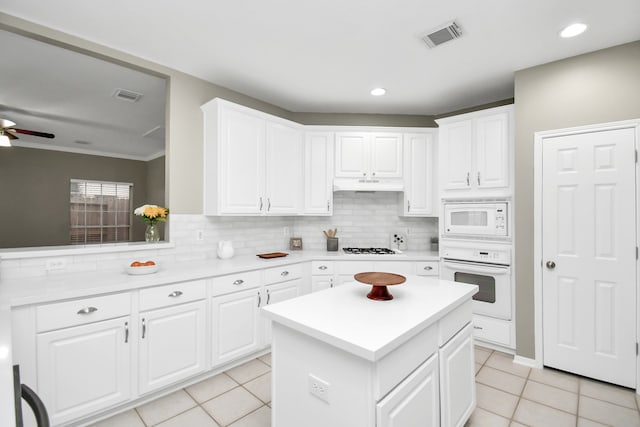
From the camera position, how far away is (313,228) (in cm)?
414

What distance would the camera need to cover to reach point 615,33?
7.52 ft

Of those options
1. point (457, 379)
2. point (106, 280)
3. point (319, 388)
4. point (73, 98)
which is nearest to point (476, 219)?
point (457, 379)

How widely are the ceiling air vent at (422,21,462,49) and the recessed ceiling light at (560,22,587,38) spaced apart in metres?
0.75

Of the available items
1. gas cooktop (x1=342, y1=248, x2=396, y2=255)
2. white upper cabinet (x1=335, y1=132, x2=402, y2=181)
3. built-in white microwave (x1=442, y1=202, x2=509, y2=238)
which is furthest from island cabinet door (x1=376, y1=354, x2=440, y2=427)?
white upper cabinet (x1=335, y1=132, x2=402, y2=181)

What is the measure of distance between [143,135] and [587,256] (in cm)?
627

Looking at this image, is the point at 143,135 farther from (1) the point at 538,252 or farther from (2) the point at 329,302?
(1) the point at 538,252

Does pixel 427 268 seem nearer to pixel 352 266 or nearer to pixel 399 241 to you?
pixel 399 241

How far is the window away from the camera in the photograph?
6.21 meters

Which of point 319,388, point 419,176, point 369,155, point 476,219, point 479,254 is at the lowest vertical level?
point 319,388

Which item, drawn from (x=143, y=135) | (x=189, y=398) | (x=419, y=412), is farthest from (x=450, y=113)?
(x=143, y=135)

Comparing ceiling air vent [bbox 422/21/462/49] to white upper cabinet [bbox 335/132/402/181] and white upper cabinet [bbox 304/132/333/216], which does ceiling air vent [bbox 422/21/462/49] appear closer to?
white upper cabinet [bbox 335/132/402/181]

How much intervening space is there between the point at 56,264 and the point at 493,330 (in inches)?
151

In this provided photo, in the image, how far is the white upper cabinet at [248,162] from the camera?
2.95 m

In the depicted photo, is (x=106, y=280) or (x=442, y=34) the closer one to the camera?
(x=106, y=280)
